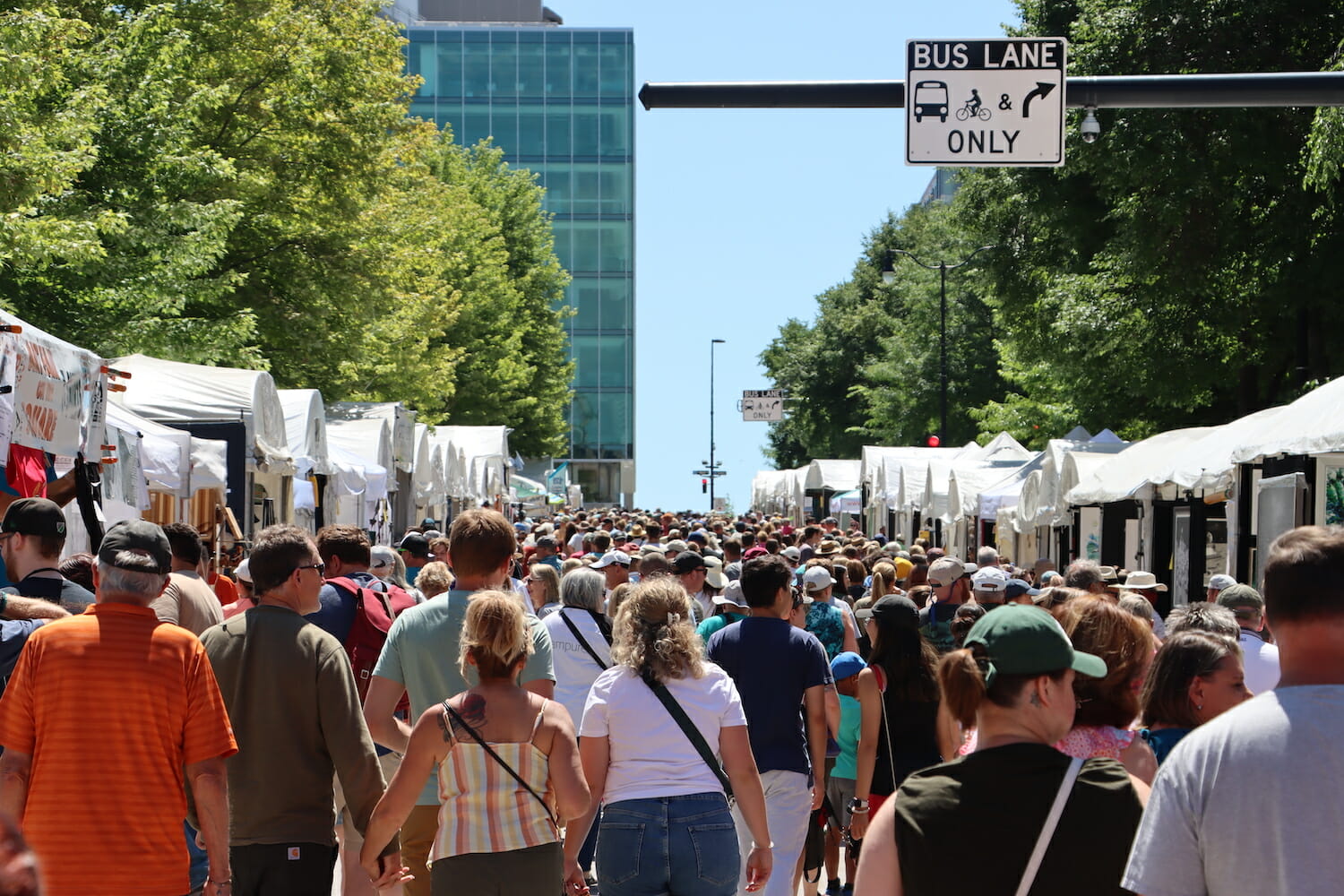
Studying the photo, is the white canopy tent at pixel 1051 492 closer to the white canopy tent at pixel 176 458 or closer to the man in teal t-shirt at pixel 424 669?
the white canopy tent at pixel 176 458

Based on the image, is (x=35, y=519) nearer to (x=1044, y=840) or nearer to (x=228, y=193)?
(x=1044, y=840)

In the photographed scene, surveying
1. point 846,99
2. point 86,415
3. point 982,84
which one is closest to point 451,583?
point 86,415

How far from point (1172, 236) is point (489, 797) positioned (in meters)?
20.6

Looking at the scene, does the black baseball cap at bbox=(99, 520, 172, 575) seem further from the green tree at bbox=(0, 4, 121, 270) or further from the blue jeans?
the green tree at bbox=(0, 4, 121, 270)

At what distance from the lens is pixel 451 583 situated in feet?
31.4

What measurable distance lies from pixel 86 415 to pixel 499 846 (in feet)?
19.5

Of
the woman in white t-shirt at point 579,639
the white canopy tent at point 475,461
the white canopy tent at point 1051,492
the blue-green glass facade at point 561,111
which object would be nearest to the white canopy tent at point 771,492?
the blue-green glass facade at point 561,111

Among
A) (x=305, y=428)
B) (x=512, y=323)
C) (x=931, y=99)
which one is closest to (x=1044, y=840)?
(x=931, y=99)

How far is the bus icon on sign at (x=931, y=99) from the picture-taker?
354 inches

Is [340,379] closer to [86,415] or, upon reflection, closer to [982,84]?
[86,415]

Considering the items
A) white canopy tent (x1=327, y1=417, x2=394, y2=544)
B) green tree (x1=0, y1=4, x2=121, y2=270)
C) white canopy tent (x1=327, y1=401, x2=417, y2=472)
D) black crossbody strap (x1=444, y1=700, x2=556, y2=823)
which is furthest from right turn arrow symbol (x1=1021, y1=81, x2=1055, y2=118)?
white canopy tent (x1=327, y1=401, x2=417, y2=472)

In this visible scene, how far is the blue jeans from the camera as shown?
17.4 ft

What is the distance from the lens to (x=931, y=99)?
9.03 meters

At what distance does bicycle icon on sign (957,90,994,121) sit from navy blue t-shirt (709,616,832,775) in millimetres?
3680
